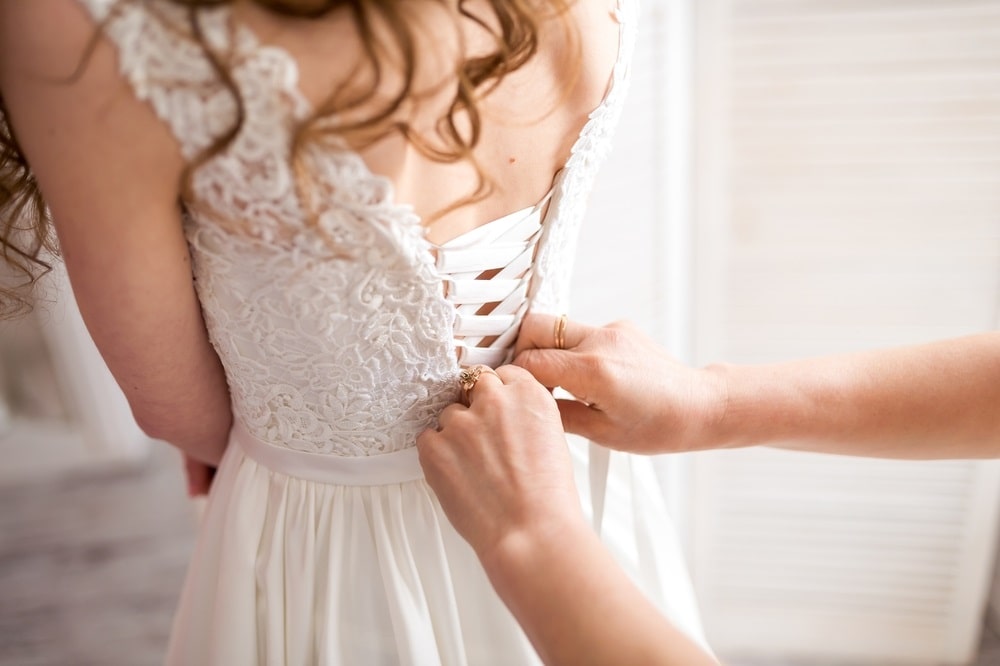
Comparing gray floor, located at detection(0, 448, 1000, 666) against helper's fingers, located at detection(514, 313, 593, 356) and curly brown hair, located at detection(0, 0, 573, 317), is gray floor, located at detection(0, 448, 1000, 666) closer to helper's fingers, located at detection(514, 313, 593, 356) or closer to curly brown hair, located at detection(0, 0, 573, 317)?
helper's fingers, located at detection(514, 313, 593, 356)

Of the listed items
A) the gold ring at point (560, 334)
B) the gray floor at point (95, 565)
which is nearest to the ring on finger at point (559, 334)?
the gold ring at point (560, 334)

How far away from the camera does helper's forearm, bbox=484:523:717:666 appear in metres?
0.56

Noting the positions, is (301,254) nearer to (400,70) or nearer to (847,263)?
(400,70)

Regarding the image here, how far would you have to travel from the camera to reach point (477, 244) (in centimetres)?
67

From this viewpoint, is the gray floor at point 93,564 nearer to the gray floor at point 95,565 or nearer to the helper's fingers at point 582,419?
the gray floor at point 95,565

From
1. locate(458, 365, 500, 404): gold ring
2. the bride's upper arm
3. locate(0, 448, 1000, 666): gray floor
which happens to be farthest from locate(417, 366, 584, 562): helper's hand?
locate(0, 448, 1000, 666): gray floor

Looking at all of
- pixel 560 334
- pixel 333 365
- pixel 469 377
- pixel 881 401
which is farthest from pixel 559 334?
pixel 881 401

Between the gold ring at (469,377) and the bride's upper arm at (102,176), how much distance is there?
0.24 metres

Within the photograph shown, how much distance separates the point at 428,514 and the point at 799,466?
3.31 feet

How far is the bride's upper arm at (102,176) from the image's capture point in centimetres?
48

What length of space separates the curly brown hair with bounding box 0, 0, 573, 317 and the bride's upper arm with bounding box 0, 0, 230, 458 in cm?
2

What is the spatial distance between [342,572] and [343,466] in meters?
0.11

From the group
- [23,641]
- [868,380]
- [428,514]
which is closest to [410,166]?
[428,514]

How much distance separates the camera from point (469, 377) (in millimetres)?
728
